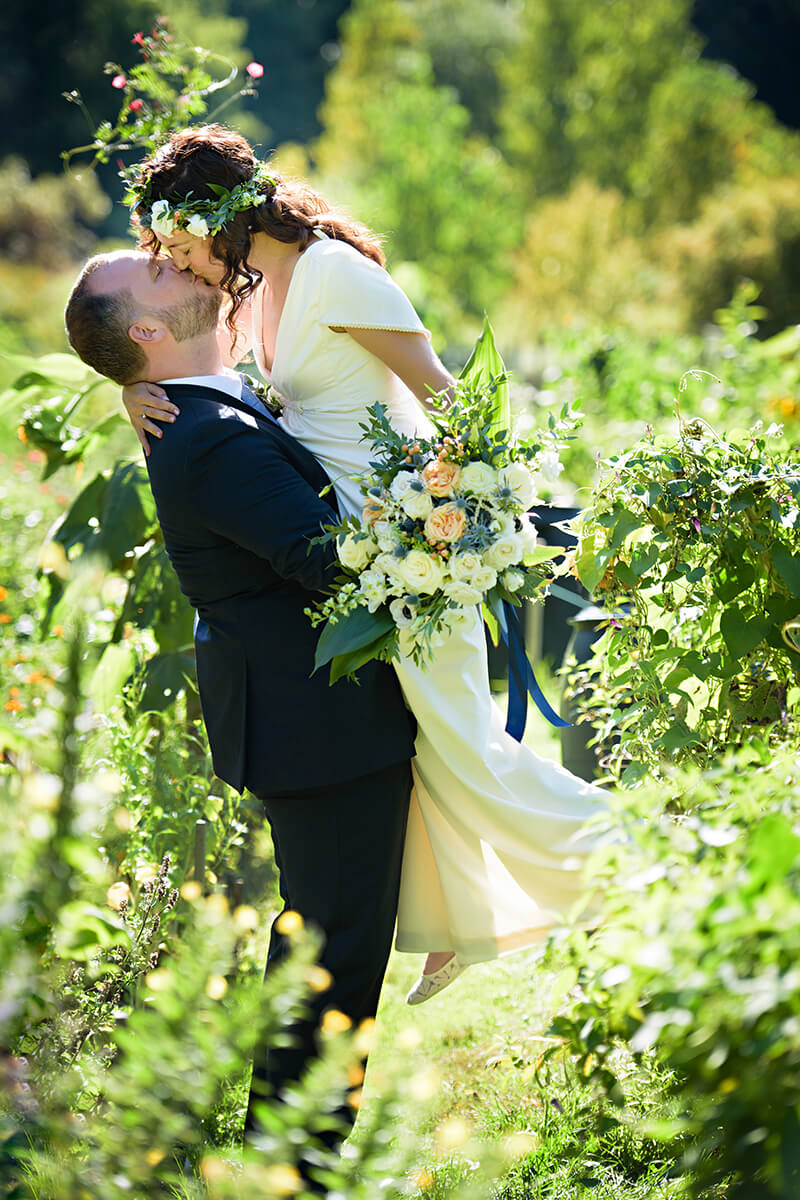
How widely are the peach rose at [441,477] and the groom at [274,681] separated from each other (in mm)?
252

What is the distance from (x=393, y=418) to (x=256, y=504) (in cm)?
49

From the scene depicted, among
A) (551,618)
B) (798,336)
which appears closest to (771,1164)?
(551,618)

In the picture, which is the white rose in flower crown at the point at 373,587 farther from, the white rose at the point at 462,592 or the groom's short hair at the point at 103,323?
the groom's short hair at the point at 103,323

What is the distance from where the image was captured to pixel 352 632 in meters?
1.97

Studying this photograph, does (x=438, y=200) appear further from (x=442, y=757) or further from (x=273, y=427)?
(x=442, y=757)

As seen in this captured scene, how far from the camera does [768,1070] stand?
1.10 m

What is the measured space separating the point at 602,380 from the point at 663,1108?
564 centimetres

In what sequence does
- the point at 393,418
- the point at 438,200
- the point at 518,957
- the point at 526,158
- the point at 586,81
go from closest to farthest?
the point at 393,418, the point at 518,957, the point at 438,200, the point at 586,81, the point at 526,158

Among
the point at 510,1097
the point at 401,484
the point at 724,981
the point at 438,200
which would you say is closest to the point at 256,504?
the point at 401,484

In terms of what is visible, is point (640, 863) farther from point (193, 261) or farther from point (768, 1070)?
point (193, 261)

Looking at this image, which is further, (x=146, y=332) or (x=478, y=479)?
(x=146, y=332)

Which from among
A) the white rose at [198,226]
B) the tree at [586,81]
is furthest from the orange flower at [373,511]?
the tree at [586,81]

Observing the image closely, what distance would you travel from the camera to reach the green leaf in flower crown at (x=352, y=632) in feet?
6.43

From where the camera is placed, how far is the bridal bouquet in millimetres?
1908
